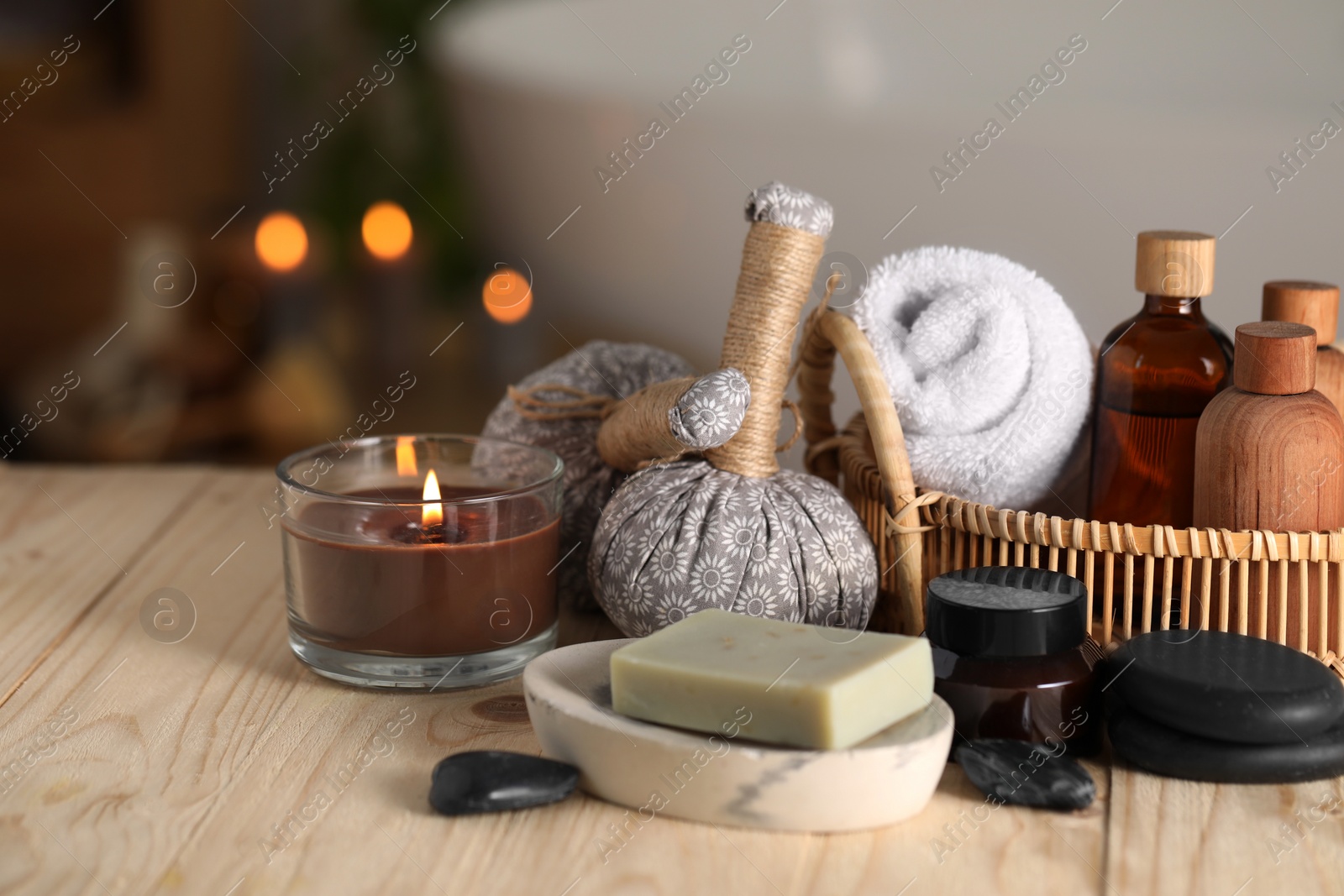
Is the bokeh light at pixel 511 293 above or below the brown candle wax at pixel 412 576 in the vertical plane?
above

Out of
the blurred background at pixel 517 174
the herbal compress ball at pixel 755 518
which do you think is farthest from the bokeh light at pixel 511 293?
the herbal compress ball at pixel 755 518

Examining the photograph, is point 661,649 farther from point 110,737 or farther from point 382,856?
point 110,737

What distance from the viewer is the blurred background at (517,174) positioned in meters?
0.89

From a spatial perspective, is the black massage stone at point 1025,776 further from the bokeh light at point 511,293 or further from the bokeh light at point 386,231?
the bokeh light at point 386,231

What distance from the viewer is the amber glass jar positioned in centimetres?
51

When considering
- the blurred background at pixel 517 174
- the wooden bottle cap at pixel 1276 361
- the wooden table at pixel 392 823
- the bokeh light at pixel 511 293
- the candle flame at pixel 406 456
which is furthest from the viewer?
the bokeh light at pixel 511 293

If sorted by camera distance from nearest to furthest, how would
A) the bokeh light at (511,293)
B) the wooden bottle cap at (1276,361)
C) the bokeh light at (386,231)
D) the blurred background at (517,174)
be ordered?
the wooden bottle cap at (1276,361)
the blurred background at (517,174)
the bokeh light at (511,293)
the bokeh light at (386,231)

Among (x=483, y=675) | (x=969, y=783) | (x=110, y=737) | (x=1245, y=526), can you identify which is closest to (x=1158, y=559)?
(x=1245, y=526)

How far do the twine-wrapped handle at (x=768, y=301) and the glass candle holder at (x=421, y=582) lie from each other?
0.34 feet

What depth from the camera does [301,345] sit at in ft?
4.89

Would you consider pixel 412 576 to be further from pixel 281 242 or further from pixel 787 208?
pixel 281 242

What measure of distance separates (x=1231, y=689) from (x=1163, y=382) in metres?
0.18

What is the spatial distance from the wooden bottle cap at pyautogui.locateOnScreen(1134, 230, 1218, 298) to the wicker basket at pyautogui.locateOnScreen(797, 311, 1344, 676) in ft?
0.41

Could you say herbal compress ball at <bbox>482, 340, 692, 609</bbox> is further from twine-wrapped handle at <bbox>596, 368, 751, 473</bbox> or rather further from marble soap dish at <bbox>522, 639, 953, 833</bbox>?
marble soap dish at <bbox>522, 639, 953, 833</bbox>
